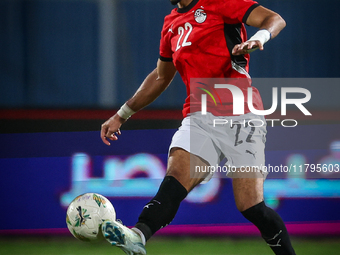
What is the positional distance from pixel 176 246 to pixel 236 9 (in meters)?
2.21

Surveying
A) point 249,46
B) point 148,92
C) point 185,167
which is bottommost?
point 185,167

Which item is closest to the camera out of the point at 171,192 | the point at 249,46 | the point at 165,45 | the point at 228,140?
the point at 249,46

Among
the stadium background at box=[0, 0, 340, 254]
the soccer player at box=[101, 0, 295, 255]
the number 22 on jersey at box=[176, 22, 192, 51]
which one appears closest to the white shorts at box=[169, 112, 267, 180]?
the soccer player at box=[101, 0, 295, 255]

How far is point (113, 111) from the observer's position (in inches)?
Result: 195

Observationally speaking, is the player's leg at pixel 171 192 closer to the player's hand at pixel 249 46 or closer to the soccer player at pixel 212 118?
the soccer player at pixel 212 118

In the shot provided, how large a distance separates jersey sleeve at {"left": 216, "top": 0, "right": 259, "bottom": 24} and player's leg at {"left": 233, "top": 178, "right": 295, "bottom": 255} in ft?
2.93

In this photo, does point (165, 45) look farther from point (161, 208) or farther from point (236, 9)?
point (161, 208)

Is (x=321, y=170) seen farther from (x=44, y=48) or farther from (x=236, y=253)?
(x=44, y=48)

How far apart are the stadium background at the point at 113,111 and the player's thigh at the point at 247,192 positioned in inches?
72.6

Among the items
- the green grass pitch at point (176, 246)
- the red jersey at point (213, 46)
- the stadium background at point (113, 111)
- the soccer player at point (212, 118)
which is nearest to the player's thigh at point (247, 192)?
the soccer player at point (212, 118)

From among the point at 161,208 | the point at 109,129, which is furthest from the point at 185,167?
the point at 109,129

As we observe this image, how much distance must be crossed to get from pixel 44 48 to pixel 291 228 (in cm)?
314

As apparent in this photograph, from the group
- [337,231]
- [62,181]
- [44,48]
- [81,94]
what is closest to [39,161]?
[62,181]

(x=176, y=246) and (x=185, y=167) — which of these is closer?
(x=185, y=167)
